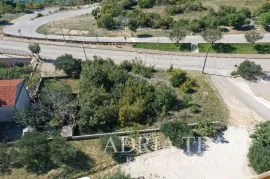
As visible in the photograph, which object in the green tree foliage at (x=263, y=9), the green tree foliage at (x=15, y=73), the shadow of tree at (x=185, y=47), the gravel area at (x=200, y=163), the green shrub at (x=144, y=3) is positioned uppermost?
the green shrub at (x=144, y=3)

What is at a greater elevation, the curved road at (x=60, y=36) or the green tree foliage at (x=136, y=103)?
the curved road at (x=60, y=36)

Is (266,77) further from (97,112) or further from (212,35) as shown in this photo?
(97,112)

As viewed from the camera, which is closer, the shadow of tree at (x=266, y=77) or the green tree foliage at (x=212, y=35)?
the shadow of tree at (x=266, y=77)

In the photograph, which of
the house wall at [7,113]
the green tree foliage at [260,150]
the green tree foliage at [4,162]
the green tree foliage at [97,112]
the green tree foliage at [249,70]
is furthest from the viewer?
the green tree foliage at [249,70]

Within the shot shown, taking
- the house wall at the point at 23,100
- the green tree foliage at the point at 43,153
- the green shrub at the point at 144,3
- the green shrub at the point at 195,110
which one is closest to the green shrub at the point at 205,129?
the green shrub at the point at 195,110

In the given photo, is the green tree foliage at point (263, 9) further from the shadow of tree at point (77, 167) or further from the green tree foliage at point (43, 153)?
the green tree foliage at point (43, 153)

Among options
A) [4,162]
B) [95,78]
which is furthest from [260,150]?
[4,162]
